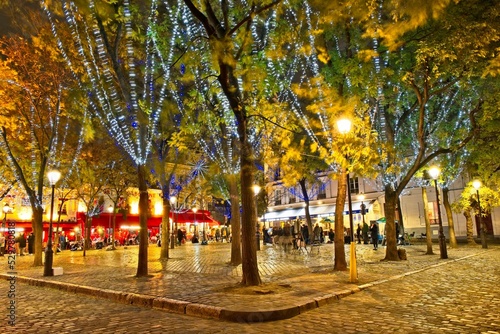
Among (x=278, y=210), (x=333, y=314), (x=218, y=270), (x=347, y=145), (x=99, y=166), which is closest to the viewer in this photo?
(x=333, y=314)

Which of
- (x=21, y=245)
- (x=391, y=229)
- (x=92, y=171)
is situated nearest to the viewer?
(x=391, y=229)

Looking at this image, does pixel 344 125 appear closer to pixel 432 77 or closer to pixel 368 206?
pixel 432 77

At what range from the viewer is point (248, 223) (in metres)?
9.89

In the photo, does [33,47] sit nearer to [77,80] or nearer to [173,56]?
[77,80]

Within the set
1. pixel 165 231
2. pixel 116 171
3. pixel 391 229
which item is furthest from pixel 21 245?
pixel 391 229

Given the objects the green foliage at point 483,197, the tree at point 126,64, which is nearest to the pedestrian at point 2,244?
the tree at point 126,64

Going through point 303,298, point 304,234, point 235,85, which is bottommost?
point 303,298

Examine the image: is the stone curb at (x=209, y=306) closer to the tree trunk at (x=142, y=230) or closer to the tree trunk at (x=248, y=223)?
the tree trunk at (x=248, y=223)

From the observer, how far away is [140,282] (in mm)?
11539

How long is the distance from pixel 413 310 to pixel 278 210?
43406 mm

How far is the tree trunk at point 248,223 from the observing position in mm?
9773

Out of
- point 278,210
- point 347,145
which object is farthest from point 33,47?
point 278,210

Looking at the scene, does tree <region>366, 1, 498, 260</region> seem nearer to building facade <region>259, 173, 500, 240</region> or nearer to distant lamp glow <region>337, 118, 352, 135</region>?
distant lamp glow <region>337, 118, 352, 135</region>

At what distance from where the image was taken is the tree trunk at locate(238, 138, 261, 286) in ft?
32.1
